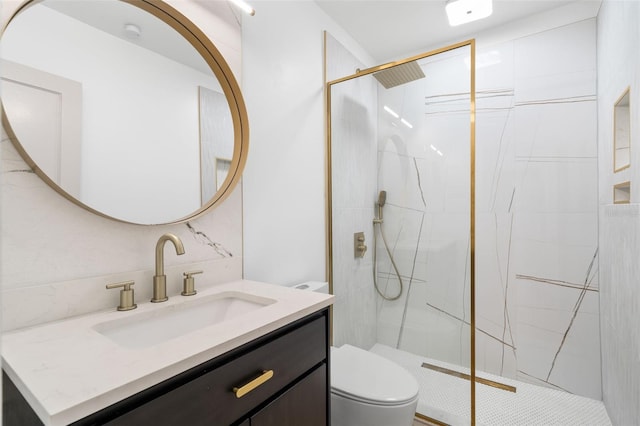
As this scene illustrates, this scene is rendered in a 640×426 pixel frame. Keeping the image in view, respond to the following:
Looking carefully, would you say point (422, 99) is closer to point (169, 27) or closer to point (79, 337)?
point (169, 27)

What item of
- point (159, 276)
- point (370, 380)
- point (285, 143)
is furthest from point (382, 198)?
point (159, 276)

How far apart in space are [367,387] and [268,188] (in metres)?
1.03

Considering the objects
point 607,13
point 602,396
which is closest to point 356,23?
point 607,13

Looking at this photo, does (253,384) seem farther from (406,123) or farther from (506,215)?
(506,215)

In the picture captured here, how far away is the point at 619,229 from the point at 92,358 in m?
2.13

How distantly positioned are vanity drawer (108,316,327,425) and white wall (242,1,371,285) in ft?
1.93

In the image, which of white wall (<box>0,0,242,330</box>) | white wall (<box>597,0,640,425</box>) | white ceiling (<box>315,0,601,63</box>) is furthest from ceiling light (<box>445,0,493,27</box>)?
white wall (<box>0,0,242,330</box>)

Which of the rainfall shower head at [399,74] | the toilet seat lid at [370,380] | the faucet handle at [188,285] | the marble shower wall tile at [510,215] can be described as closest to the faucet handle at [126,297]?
the faucet handle at [188,285]

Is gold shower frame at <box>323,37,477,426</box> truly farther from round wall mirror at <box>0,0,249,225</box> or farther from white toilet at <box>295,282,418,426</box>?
round wall mirror at <box>0,0,249,225</box>

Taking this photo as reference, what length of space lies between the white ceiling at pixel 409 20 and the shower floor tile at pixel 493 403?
85.1 inches

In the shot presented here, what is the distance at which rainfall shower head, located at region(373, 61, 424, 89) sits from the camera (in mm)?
1736

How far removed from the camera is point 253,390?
2.64ft

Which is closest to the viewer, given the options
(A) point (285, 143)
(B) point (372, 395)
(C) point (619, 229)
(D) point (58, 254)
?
(D) point (58, 254)

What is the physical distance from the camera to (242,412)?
0.78 meters
